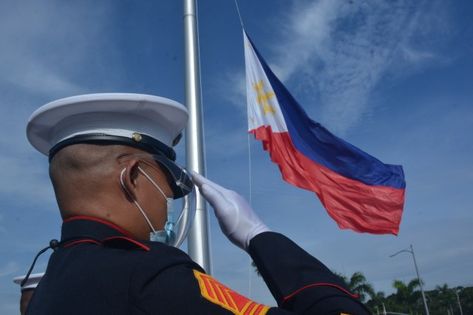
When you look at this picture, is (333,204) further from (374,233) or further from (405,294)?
(405,294)

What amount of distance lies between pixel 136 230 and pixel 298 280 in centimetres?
54

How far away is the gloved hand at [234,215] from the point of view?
1887mm

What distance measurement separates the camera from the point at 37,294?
1547mm

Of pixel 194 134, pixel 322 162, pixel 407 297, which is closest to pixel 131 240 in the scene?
pixel 194 134

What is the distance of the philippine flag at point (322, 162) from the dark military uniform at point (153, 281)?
5508 millimetres

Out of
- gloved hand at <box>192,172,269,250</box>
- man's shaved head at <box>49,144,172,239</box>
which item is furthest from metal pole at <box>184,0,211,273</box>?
man's shaved head at <box>49,144,172,239</box>

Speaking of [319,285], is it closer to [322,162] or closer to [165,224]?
[165,224]

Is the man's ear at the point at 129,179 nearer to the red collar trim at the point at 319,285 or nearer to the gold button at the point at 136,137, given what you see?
the gold button at the point at 136,137

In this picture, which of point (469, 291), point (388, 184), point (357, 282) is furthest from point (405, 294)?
point (388, 184)

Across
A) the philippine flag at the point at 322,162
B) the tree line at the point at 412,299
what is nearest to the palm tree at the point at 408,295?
the tree line at the point at 412,299

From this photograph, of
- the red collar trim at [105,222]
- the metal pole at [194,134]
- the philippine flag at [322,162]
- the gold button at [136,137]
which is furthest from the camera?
the philippine flag at [322,162]

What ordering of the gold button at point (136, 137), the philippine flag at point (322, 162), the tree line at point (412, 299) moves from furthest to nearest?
the tree line at point (412, 299) < the philippine flag at point (322, 162) < the gold button at point (136, 137)

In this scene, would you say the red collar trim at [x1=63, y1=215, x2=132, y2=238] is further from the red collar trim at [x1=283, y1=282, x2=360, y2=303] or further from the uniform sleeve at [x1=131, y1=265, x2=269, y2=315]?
the red collar trim at [x1=283, y1=282, x2=360, y2=303]

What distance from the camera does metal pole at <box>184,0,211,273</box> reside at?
420 cm
